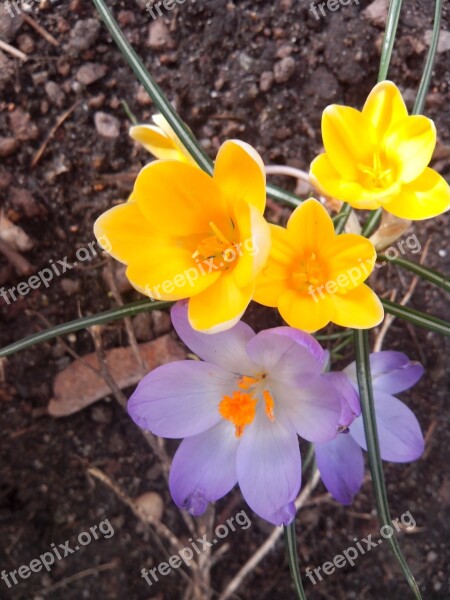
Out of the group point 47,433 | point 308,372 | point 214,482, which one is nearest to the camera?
point 308,372

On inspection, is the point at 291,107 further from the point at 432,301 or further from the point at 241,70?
the point at 432,301

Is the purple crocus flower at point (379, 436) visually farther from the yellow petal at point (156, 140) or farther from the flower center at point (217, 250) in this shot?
the yellow petal at point (156, 140)

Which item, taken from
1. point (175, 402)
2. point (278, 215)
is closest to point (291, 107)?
point (278, 215)

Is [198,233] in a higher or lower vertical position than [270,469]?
higher

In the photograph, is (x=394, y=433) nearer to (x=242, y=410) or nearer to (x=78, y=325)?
(x=242, y=410)

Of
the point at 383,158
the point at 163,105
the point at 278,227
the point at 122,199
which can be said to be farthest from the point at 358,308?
the point at 122,199

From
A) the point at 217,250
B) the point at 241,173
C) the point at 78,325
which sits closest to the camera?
the point at 241,173

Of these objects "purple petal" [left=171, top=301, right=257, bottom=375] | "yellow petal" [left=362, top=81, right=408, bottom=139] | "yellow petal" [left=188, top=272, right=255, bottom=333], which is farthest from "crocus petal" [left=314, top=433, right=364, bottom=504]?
"yellow petal" [left=362, top=81, right=408, bottom=139]
